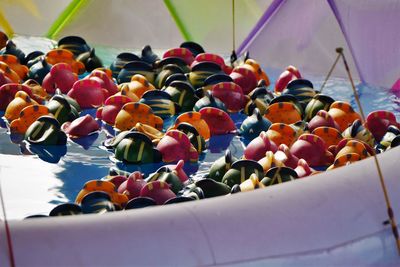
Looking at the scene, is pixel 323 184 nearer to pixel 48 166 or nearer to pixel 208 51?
pixel 48 166

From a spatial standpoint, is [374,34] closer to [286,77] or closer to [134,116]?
[286,77]

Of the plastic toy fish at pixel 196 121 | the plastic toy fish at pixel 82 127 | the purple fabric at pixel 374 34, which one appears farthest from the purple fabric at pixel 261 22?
the plastic toy fish at pixel 82 127

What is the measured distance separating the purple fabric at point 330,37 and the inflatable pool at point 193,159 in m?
0.01

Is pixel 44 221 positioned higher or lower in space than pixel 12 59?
higher

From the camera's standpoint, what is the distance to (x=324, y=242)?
2170mm

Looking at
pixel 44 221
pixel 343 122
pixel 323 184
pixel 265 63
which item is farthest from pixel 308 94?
pixel 44 221

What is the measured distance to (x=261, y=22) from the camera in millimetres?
5434

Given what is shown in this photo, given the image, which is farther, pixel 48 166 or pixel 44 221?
pixel 48 166

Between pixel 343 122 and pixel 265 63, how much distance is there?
1.22 meters

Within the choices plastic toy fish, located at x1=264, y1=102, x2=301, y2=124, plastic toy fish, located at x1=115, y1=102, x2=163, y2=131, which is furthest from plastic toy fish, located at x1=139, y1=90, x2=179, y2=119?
plastic toy fish, located at x1=264, y1=102, x2=301, y2=124

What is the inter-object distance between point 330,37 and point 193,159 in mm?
1651

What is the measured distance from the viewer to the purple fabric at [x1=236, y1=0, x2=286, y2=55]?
5367 mm

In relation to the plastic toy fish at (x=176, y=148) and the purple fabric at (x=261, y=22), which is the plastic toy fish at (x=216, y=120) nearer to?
the plastic toy fish at (x=176, y=148)

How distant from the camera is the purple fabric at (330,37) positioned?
4938 mm
